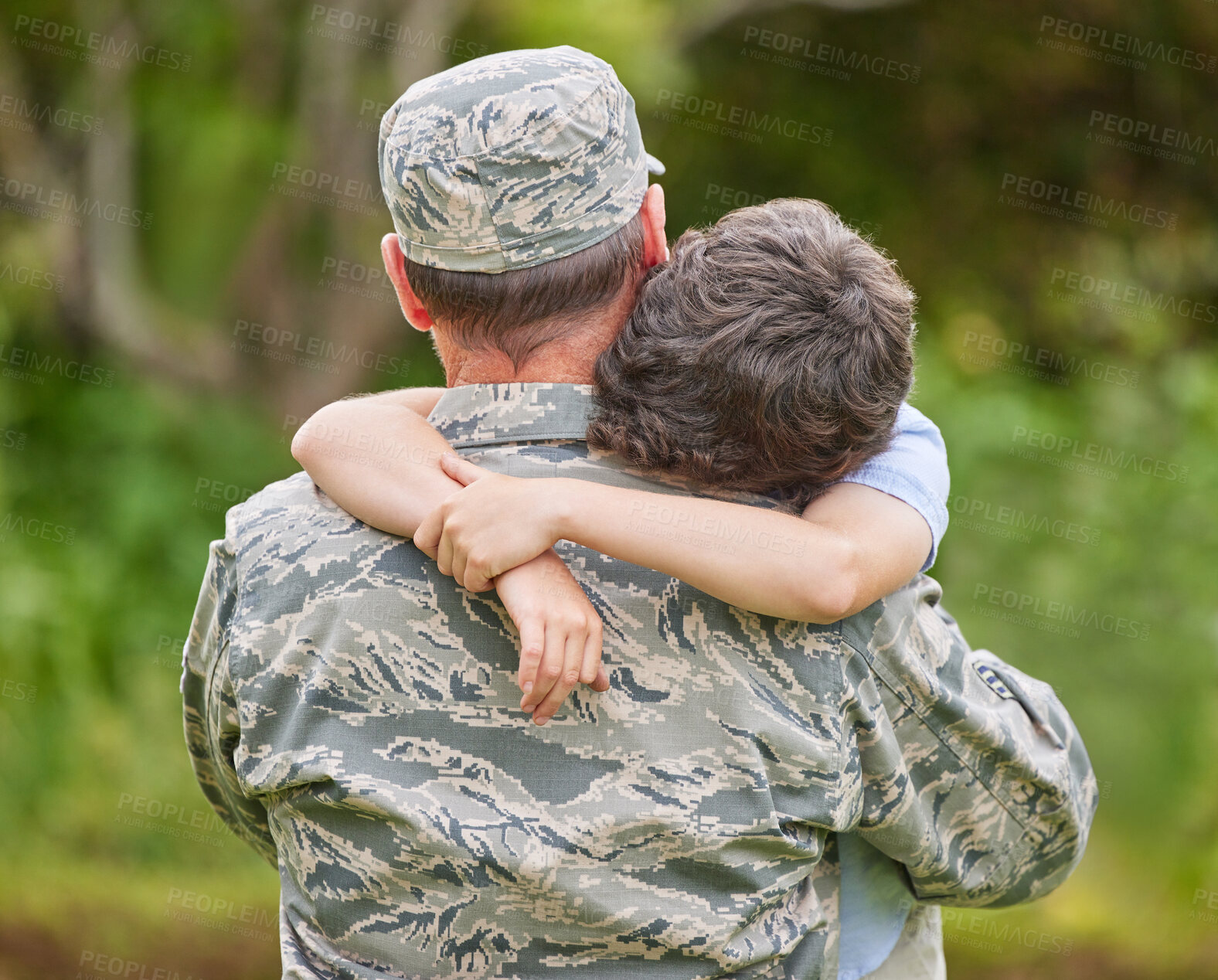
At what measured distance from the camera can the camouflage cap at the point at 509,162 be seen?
4.57ft

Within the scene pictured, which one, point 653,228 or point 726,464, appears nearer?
point 726,464

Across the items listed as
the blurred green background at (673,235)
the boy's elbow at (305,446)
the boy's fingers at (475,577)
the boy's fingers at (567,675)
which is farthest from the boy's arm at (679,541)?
the blurred green background at (673,235)

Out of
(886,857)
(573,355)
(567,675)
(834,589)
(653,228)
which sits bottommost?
(886,857)

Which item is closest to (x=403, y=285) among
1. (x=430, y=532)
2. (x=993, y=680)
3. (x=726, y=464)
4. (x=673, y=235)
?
(x=430, y=532)

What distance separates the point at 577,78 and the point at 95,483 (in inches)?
186

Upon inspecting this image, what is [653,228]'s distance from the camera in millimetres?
1510

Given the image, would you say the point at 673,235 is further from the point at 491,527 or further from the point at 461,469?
the point at 491,527

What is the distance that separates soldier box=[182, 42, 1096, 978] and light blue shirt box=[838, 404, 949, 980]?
0.11 m

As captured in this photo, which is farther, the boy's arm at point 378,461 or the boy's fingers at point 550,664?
the boy's arm at point 378,461

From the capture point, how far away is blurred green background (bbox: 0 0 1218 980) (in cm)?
421

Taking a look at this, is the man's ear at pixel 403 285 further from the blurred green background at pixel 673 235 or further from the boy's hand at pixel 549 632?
the blurred green background at pixel 673 235

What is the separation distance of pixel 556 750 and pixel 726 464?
0.40m

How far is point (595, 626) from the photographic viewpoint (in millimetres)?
1286

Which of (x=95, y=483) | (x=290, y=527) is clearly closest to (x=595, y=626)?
(x=290, y=527)
